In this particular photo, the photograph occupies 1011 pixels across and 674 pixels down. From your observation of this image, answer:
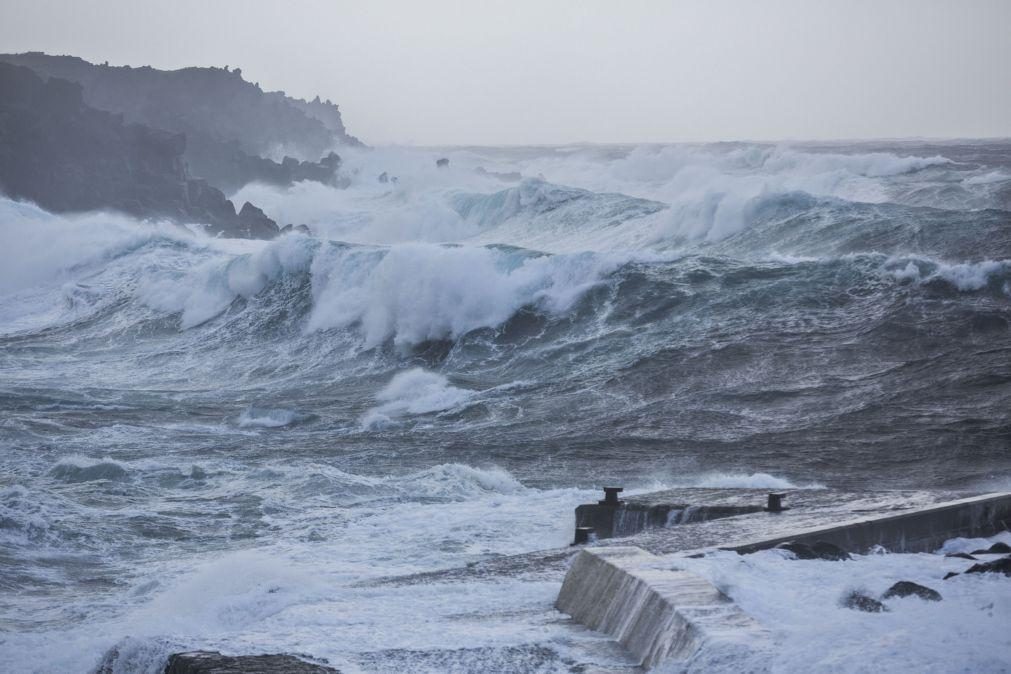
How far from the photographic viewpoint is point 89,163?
145 ft

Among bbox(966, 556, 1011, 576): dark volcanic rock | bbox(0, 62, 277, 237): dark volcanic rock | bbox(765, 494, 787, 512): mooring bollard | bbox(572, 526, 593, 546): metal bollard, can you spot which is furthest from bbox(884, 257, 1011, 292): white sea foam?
bbox(0, 62, 277, 237): dark volcanic rock

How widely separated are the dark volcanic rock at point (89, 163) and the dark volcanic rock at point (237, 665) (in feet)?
128

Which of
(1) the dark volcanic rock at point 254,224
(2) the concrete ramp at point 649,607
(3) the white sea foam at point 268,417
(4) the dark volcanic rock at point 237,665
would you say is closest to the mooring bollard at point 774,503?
(2) the concrete ramp at point 649,607

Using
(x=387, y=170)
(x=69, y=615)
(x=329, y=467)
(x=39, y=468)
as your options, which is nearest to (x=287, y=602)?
(x=69, y=615)

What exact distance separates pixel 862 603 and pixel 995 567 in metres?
0.69

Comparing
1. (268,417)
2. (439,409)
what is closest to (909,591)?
(439,409)

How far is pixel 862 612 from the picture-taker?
4.66 meters

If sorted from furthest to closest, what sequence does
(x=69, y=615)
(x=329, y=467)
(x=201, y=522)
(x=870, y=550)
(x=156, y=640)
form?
1. (x=329, y=467)
2. (x=201, y=522)
3. (x=69, y=615)
4. (x=870, y=550)
5. (x=156, y=640)

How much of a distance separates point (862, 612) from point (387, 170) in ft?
220

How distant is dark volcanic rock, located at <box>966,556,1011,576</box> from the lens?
500 centimetres

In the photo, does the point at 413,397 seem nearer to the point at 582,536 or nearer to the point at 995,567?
the point at 582,536

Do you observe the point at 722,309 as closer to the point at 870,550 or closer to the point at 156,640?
the point at 870,550

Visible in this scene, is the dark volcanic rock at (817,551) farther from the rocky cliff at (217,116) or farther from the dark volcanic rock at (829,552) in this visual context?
the rocky cliff at (217,116)

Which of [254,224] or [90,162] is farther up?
[90,162]
